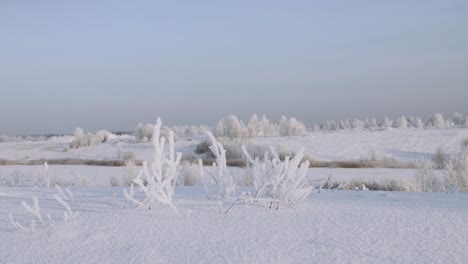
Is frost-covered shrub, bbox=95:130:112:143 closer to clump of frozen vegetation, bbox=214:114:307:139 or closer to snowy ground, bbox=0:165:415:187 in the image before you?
clump of frozen vegetation, bbox=214:114:307:139

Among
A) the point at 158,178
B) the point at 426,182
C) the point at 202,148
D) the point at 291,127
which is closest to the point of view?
the point at 158,178

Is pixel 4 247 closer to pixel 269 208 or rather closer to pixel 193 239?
pixel 193 239

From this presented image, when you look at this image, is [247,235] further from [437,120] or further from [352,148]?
[437,120]

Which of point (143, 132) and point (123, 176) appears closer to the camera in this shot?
point (123, 176)

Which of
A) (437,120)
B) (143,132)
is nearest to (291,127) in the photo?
(143,132)

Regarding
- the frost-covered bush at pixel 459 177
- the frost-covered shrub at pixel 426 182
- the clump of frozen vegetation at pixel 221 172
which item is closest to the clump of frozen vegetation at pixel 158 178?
the clump of frozen vegetation at pixel 221 172

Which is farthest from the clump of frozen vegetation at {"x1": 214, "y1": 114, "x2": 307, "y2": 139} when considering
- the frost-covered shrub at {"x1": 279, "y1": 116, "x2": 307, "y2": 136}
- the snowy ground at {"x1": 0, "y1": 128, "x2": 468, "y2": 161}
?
the snowy ground at {"x1": 0, "y1": 128, "x2": 468, "y2": 161}

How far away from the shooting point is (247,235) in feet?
10.1

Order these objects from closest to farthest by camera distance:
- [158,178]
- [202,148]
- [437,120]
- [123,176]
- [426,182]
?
[158,178] < [426,182] < [123,176] < [202,148] < [437,120]

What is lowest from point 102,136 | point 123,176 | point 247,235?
point 123,176

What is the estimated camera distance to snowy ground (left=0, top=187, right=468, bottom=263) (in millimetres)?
2756

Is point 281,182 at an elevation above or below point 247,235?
above

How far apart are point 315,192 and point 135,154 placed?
18.5 m

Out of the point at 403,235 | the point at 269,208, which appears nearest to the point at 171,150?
the point at 269,208
